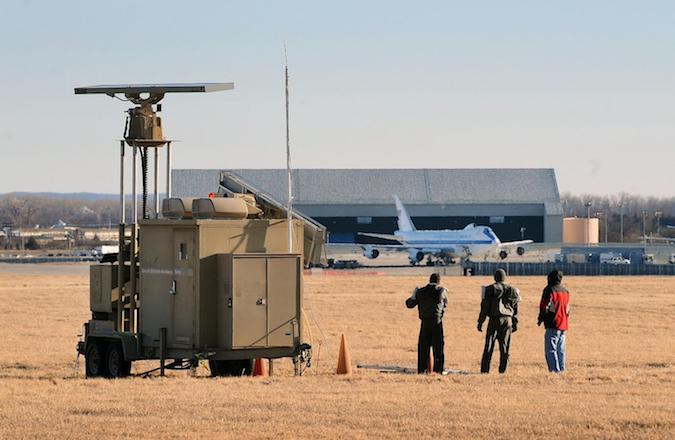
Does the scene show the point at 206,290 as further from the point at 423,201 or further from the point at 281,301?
the point at 423,201

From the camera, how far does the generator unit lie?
20.5 meters

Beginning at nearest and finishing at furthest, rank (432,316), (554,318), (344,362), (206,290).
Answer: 1. (206,290)
2. (432,316)
3. (554,318)
4. (344,362)

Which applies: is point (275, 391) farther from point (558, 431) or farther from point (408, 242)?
point (408, 242)

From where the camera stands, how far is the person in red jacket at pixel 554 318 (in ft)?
70.4

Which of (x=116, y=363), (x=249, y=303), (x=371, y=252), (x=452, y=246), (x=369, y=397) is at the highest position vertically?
(x=452, y=246)

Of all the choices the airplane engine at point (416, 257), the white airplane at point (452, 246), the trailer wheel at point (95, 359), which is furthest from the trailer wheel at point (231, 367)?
the airplane engine at point (416, 257)

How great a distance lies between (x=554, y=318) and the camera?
21500 millimetres

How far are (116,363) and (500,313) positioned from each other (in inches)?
233

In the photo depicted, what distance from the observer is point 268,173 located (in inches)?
5113

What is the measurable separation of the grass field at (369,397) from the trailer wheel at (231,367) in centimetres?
53

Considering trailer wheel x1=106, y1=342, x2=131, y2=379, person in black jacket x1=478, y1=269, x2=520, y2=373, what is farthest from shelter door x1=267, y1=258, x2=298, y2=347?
person in black jacket x1=478, y1=269, x2=520, y2=373

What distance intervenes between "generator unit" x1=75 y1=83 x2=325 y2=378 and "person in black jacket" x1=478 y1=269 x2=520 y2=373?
107 inches

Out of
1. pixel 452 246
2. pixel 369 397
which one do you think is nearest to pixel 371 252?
pixel 452 246

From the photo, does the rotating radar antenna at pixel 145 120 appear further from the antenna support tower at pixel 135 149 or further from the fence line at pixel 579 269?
the fence line at pixel 579 269
